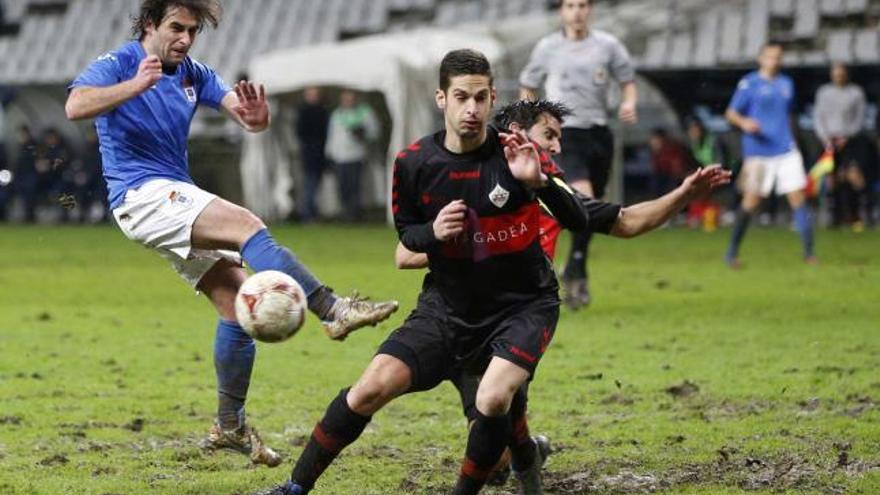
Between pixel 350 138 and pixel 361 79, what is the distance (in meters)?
1.26

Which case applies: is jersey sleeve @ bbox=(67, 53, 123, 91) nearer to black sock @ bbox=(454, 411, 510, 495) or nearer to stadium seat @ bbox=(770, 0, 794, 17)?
black sock @ bbox=(454, 411, 510, 495)

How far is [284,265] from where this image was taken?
8.28 meters

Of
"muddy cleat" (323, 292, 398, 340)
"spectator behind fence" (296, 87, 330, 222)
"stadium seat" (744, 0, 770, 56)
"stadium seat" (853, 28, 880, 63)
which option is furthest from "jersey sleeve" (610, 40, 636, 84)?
"spectator behind fence" (296, 87, 330, 222)

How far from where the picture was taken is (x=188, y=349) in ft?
45.3

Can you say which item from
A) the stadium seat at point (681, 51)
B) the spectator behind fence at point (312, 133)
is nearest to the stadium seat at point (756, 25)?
the stadium seat at point (681, 51)

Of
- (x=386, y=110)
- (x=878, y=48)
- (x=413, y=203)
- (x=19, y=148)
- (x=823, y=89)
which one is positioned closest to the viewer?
(x=413, y=203)

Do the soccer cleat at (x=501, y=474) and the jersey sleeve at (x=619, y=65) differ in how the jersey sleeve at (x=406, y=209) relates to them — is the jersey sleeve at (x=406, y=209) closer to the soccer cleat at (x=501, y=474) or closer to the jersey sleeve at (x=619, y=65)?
the soccer cleat at (x=501, y=474)

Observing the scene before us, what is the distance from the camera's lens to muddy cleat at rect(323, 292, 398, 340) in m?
7.96

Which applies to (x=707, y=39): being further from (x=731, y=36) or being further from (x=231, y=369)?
(x=231, y=369)

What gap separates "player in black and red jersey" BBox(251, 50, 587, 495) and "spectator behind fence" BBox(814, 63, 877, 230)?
742 inches

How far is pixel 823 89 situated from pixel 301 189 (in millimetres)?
9412

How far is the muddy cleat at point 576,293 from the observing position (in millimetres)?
15617

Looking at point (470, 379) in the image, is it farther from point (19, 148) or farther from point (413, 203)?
point (19, 148)

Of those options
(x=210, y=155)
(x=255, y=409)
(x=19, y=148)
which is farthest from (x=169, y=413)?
(x=19, y=148)
